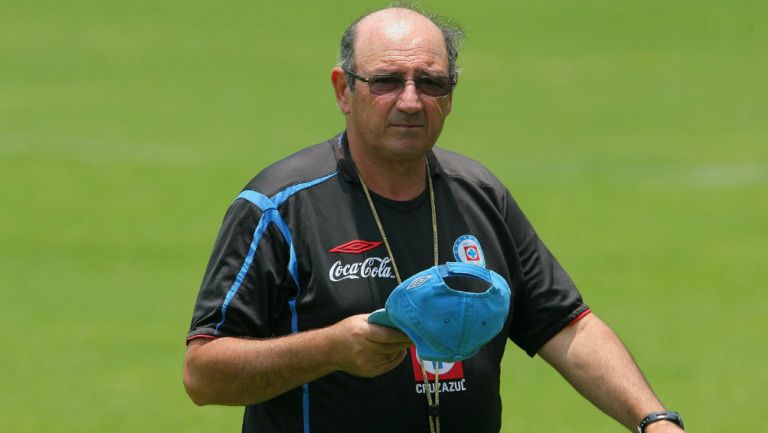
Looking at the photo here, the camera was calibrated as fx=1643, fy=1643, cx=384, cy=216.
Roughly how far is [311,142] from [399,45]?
13.1m

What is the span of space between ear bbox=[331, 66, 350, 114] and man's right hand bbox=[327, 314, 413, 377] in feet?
3.33

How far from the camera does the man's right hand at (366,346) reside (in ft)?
14.6

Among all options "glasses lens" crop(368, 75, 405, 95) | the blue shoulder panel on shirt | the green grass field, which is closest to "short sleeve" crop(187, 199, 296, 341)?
the blue shoulder panel on shirt

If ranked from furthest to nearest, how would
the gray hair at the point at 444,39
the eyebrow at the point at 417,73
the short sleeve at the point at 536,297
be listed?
1. the short sleeve at the point at 536,297
2. the gray hair at the point at 444,39
3. the eyebrow at the point at 417,73

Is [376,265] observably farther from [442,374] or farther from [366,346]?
[366,346]

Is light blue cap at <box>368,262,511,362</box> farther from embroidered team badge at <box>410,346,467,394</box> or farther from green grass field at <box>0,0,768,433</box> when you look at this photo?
green grass field at <box>0,0,768,433</box>

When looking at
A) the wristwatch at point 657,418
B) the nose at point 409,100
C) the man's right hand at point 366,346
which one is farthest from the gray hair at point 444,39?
the wristwatch at point 657,418

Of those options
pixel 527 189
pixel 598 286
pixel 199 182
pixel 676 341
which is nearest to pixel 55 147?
pixel 199 182

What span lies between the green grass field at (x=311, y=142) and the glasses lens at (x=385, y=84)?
5.77 metres

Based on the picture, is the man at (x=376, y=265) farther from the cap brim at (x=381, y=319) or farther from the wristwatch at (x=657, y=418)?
the cap brim at (x=381, y=319)

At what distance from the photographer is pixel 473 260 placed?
5.24 meters

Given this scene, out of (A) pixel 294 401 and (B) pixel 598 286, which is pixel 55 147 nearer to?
(B) pixel 598 286

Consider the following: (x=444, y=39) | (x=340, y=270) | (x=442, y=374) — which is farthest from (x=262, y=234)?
(x=444, y=39)

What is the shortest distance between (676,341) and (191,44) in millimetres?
13240
